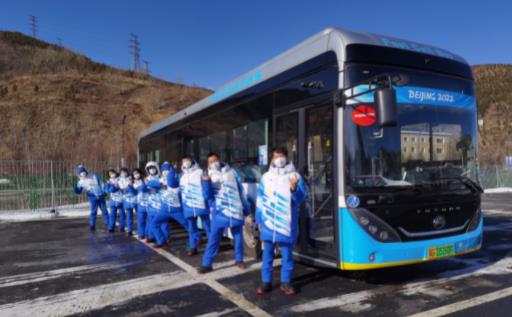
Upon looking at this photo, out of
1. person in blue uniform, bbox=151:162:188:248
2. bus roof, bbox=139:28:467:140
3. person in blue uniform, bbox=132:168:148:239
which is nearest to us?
bus roof, bbox=139:28:467:140

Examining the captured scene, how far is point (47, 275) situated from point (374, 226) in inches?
212

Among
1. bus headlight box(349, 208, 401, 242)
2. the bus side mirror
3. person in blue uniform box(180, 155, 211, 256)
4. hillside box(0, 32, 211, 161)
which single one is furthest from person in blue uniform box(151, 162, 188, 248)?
hillside box(0, 32, 211, 161)

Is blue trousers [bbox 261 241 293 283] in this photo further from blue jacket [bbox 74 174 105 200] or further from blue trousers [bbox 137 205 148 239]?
blue jacket [bbox 74 174 105 200]

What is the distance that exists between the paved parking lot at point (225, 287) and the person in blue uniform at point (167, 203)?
20.1 inches

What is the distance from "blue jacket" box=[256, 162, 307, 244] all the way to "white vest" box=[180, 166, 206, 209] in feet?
7.76

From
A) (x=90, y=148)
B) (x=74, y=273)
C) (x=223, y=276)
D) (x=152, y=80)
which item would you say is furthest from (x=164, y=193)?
(x=152, y=80)

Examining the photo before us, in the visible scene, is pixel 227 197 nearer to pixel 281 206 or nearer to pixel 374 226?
pixel 281 206

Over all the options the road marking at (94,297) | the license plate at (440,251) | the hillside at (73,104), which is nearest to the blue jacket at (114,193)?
the road marking at (94,297)

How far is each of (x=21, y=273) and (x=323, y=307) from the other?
532cm

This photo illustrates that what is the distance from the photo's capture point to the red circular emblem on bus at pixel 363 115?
4.86 metres

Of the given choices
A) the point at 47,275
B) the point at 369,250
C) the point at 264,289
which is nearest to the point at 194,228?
the point at 47,275

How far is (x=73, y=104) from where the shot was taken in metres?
42.9

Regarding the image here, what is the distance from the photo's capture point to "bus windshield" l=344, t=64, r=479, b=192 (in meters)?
4.85

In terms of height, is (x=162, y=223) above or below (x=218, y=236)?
below
